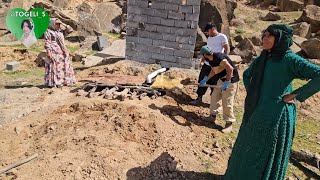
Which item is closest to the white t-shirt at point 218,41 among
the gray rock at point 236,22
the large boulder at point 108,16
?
the large boulder at point 108,16

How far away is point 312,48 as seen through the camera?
10.1m

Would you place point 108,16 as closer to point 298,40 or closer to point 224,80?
point 298,40

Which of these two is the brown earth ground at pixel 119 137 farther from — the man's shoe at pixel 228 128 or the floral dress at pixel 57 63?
the floral dress at pixel 57 63

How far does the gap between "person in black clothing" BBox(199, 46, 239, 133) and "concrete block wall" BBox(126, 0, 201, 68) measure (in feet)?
8.95

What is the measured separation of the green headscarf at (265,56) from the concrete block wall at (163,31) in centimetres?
474

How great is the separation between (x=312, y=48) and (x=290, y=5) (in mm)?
9520

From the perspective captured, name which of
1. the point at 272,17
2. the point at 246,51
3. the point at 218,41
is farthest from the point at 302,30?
the point at 218,41

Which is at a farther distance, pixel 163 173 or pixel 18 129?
pixel 18 129

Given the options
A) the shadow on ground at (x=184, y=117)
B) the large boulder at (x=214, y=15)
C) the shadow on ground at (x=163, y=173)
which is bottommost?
the shadow on ground at (x=163, y=173)

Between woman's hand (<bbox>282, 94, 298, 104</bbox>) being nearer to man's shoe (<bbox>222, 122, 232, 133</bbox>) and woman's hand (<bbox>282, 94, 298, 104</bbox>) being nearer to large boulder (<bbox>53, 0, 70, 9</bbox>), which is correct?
man's shoe (<bbox>222, 122, 232, 133</bbox>)

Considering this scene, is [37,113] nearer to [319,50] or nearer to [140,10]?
[140,10]

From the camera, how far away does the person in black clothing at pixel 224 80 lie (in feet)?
16.5

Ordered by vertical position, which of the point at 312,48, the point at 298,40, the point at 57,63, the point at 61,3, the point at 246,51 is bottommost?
the point at 57,63

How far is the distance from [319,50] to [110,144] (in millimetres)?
7681
